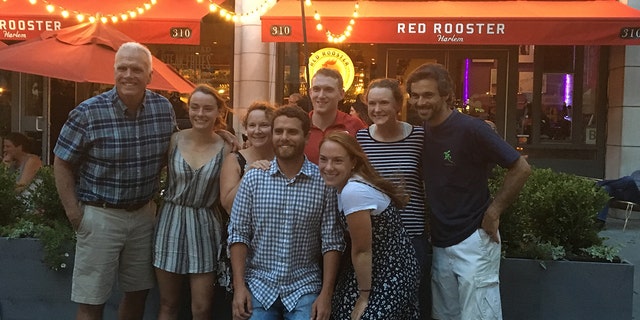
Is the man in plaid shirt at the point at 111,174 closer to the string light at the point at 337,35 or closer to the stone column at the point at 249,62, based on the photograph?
the string light at the point at 337,35

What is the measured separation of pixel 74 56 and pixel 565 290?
16.0 ft

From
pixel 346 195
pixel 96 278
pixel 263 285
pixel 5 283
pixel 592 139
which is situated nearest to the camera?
pixel 346 195

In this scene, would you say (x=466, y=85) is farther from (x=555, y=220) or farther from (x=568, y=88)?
(x=555, y=220)

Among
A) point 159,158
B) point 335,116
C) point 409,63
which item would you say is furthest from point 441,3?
point 159,158

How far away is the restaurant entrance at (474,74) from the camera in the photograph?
1055cm

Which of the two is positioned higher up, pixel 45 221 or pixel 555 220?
pixel 555 220

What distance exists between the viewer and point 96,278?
3.86 meters

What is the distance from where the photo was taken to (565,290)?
4441 millimetres

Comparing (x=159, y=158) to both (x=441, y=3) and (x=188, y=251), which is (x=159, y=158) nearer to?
(x=188, y=251)

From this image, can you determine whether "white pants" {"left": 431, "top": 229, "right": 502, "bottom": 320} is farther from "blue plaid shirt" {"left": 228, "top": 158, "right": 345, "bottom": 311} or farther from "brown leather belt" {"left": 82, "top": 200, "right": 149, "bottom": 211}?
"brown leather belt" {"left": 82, "top": 200, "right": 149, "bottom": 211}

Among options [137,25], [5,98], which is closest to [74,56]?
[137,25]

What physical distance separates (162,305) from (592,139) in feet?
28.1

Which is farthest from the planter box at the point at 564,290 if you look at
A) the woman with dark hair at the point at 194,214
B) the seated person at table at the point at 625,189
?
the seated person at table at the point at 625,189

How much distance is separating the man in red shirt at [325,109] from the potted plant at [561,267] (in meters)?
1.32
